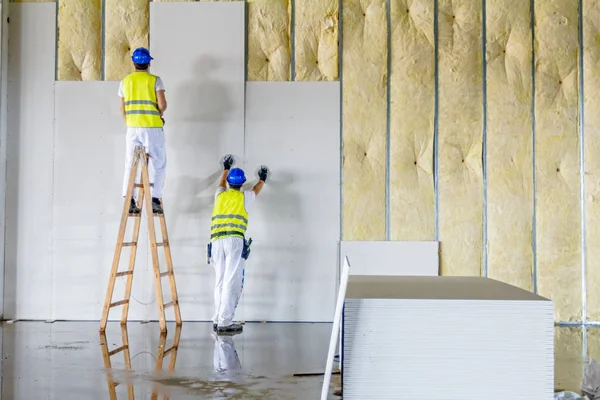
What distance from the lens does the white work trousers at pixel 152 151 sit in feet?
19.0

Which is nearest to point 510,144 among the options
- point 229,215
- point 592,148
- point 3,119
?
point 592,148

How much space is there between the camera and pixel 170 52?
21.1 ft

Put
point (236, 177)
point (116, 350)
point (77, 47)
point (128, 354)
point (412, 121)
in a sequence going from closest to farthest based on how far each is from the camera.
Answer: point (128, 354)
point (116, 350)
point (236, 177)
point (412, 121)
point (77, 47)

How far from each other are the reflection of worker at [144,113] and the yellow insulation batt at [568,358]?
11.6 ft

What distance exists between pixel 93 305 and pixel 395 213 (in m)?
3.07

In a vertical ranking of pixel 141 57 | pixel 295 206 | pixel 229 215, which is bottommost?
pixel 229 215

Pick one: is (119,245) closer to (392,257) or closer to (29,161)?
(29,161)

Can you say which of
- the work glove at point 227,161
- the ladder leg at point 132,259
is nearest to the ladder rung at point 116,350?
the ladder leg at point 132,259

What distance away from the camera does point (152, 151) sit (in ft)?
19.1

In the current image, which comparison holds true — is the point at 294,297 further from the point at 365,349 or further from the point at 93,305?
the point at 365,349

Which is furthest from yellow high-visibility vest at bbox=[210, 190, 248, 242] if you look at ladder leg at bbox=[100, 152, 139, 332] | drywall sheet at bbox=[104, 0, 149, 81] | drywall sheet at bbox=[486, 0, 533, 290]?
drywall sheet at bbox=[486, 0, 533, 290]

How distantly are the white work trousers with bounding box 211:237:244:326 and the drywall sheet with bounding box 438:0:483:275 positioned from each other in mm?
1992

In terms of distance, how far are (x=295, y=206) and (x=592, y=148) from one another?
2.90 m

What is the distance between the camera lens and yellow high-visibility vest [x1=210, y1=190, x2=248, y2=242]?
5746mm
